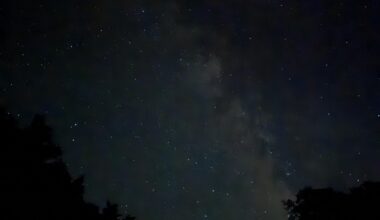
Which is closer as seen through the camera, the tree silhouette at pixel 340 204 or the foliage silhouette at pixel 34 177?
the foliage silhouette at pixel 34 177

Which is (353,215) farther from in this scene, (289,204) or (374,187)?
(289,204)

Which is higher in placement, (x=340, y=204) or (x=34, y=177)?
(x=340, y=204)

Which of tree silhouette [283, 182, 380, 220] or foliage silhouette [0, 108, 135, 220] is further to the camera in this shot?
tree silhouette [283, 182, 380, 220]

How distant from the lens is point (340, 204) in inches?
720

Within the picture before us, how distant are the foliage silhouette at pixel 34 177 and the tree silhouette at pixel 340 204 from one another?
12.5 meters

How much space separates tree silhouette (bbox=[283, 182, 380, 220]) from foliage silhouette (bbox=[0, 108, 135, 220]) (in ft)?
41.0

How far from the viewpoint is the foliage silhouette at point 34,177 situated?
8617mm

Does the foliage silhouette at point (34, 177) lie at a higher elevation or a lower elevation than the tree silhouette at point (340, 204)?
lower

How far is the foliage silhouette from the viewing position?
862cm

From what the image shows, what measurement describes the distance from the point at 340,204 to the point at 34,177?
1437 centimetres

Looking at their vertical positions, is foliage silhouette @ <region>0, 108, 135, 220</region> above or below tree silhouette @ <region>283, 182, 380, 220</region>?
below

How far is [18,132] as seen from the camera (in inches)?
352

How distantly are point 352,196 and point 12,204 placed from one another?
1532 centimetres

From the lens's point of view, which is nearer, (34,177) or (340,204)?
(34,177)
